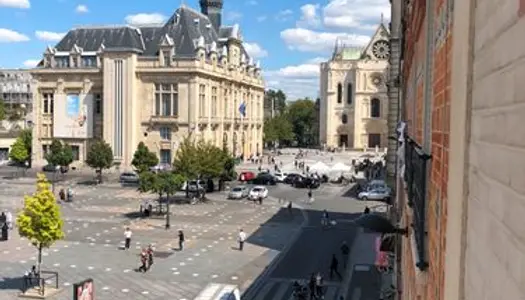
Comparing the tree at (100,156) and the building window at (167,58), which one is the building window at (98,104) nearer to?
the building window at (167,58)

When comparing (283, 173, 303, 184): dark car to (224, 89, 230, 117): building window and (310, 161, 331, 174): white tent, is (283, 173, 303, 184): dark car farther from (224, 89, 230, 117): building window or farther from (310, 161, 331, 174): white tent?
(224, 89, 230, 117): building window

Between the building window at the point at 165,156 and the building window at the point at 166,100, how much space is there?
12.6ft

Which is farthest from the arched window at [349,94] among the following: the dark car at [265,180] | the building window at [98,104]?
the dark car at [265,180]

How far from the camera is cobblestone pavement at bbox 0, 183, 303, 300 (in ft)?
82.7

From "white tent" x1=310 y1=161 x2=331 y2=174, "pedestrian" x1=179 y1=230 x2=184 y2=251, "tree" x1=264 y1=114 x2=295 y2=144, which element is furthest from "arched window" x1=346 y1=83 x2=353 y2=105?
"pedestrian" x1=179 y1=230 x2=184 y2=251

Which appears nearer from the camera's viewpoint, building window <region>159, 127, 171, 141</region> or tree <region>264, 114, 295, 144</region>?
building window <region>159, 127, 171, 141</region>

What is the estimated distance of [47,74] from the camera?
242ft

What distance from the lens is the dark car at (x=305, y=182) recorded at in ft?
195

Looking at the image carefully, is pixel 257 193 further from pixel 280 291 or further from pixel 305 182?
pixel 280 291

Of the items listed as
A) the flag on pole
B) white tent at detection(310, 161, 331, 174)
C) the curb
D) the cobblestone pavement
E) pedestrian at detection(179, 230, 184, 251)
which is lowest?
the curb

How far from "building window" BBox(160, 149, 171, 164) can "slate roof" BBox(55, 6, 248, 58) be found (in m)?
10.1

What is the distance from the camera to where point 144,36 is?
244 ft

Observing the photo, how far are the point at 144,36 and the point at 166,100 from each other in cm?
855

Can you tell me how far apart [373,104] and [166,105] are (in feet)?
152
